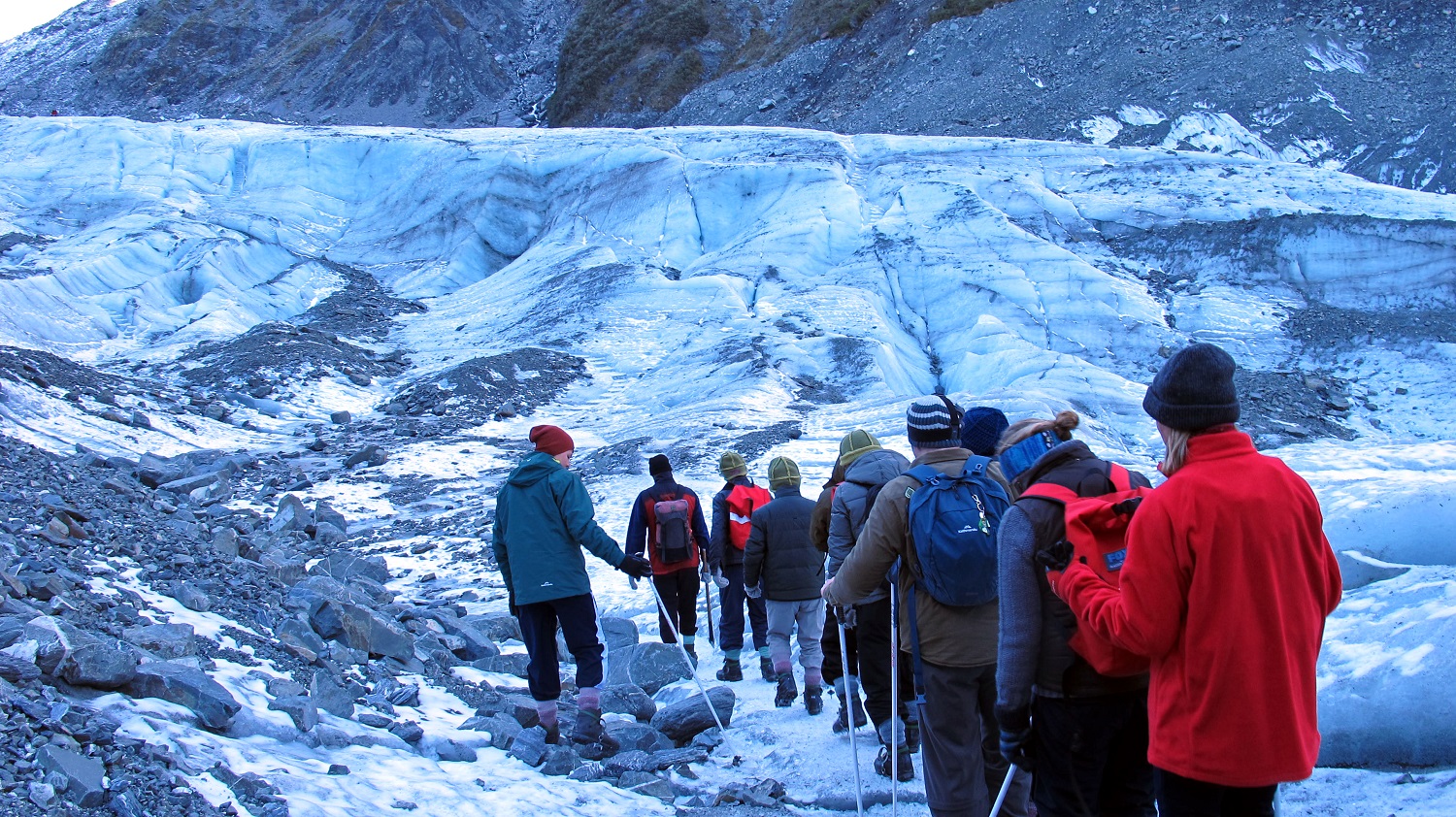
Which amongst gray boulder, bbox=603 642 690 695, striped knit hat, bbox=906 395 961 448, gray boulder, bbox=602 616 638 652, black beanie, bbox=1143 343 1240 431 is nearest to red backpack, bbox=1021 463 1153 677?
black beanie, bbox=1143 343 1240 431

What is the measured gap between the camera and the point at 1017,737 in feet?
9.10

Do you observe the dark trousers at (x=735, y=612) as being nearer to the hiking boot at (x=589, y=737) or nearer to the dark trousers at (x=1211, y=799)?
the hiking boot at (x=589, y=737)

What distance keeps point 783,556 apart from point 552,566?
1338 millimetres

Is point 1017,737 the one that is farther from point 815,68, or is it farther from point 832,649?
point 815,68

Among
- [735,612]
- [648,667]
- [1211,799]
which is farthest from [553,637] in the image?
[1211,799]

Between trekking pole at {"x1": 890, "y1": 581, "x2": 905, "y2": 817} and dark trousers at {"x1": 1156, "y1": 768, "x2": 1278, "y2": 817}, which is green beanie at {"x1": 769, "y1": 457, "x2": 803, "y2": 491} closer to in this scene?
trekking pole at {"x1": 890, "y1": 581, "x2": 905, "y2": 817}

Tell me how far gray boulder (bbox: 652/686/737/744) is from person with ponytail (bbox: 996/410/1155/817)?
2.86 metres

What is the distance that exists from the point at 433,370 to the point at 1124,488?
1825 cm

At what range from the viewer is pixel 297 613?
630 centimetres

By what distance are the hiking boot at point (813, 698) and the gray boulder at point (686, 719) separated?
44cm

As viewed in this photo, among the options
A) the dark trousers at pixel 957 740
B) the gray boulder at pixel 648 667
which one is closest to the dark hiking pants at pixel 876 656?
the dark trousers at pixel 957 740

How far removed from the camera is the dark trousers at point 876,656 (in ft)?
14.5

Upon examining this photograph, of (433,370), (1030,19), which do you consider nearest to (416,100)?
(1030,19)

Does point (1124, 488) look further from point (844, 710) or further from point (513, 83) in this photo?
point (513, 83)
